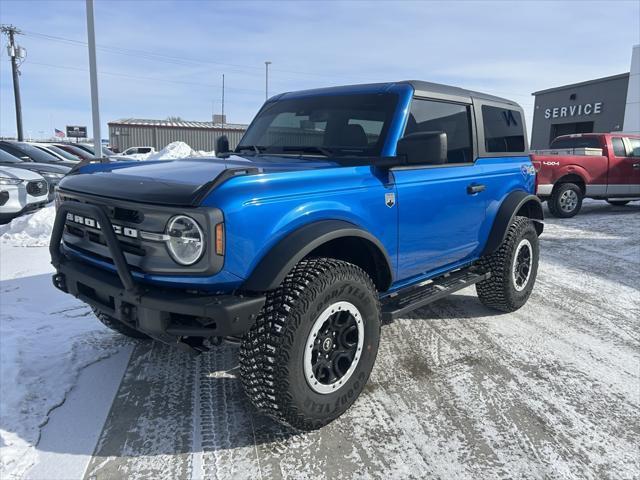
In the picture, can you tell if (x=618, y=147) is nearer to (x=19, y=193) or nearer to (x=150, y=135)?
(x=19, y=193)

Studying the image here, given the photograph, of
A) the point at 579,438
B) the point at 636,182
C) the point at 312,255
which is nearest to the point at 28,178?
the point at 312,255

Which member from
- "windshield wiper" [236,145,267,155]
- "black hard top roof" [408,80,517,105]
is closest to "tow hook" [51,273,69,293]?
"windshield wiper" [236,145,267,155]

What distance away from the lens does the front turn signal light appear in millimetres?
2218

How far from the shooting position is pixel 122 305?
2434mm

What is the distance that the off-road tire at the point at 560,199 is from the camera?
10.5 metres

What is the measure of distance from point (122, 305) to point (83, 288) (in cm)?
48

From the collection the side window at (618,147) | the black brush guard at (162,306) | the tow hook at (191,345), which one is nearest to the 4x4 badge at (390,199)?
the black brush guard at (162,306)

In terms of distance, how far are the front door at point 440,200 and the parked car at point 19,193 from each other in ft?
24.2

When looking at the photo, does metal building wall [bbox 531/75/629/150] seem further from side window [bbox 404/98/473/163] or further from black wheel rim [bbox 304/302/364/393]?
black wheel rim [bbox 304/302/364/393]

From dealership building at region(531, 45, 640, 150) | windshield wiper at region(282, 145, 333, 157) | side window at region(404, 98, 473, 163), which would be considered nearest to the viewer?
windshield wiper at region(282, 145, 333, 157)

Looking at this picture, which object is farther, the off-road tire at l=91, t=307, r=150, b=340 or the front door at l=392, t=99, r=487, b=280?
the off-road tire at l=91, t=307, r=150, b=340

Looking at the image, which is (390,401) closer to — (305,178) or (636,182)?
(305,178)

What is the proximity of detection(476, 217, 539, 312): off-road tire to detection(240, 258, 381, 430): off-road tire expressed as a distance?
219cm

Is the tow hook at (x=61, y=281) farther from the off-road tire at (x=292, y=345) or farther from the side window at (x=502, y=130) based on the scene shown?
the side window at (x=502, y=130)
